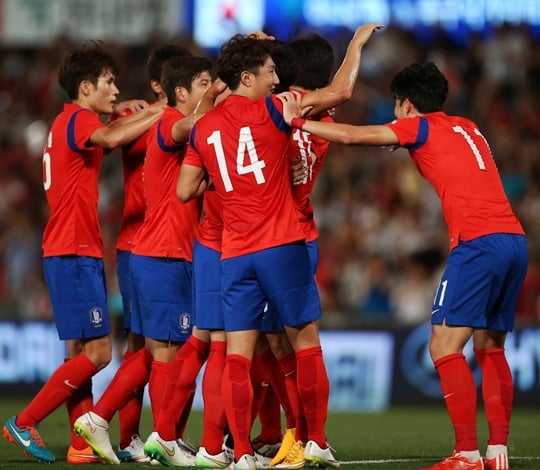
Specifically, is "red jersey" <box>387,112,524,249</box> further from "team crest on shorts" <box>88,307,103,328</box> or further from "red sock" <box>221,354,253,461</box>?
"team crest on shorts" <box>88,307,103,328</box>

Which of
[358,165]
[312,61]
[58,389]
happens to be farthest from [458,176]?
[358,165]

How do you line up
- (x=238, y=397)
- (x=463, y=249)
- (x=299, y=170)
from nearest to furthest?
(x=238, y=397), (x=463, y=249), (x=299, y=170)

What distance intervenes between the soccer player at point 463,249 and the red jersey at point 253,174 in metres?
0.18

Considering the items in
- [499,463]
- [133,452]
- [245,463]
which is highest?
[245,463]

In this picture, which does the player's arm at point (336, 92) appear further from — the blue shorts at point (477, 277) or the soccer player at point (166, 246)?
the blue shorts at point (477, 277)

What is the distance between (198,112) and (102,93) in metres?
1.19

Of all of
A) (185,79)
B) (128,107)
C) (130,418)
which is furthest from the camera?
(128,107)

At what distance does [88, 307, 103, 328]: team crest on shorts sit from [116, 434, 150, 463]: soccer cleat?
81cm

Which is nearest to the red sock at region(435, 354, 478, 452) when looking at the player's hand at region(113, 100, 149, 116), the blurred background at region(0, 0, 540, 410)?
the player's hand at region(113, 100, 149, 116)

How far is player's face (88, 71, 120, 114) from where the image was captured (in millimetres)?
8586

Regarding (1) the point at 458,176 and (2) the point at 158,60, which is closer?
(1) the point at 458,176

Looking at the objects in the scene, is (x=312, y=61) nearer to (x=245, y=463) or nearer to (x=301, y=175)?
(x=301, y=175)

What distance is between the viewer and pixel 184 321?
8172mm

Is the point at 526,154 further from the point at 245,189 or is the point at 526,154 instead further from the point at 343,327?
the point at 245,189
